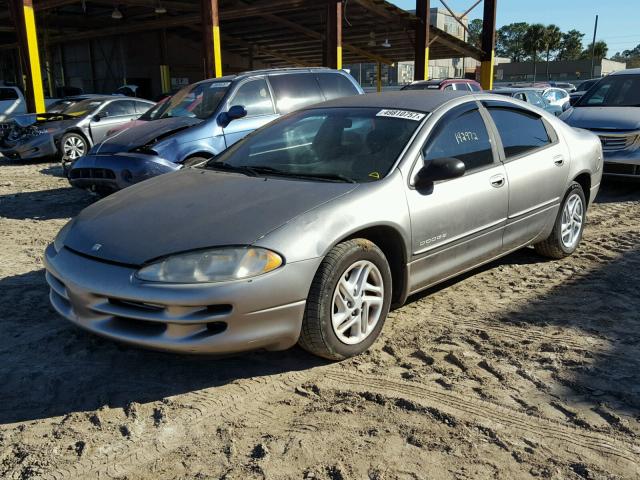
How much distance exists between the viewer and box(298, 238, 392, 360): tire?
299 cm

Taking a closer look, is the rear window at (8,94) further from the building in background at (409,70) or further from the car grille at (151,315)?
the building in background at (409,70)

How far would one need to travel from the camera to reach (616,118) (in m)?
8.12

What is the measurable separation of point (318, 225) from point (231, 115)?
436 centimetres

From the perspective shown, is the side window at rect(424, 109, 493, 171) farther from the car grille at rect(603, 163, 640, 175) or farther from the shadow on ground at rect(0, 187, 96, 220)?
the shadow on ground at rect(0, 187, 96, 220)

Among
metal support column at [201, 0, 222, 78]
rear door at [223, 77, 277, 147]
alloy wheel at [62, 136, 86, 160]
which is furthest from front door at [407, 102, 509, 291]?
metal support column at [201, 0, 222, 78]

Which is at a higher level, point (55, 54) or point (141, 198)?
point (55, 54)

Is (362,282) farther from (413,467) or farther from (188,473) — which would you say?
(188,473)

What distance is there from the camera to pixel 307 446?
8.19 feet

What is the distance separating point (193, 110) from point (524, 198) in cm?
483

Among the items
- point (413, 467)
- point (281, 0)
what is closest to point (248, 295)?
point (413, 467)

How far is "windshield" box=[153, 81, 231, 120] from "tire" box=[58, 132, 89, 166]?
13.2 ft

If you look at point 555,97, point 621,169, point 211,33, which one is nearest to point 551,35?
point 555,97

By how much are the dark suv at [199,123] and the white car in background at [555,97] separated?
10.1m

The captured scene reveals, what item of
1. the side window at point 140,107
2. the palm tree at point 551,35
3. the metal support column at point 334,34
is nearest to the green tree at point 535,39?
the palm tree at point 551,35
